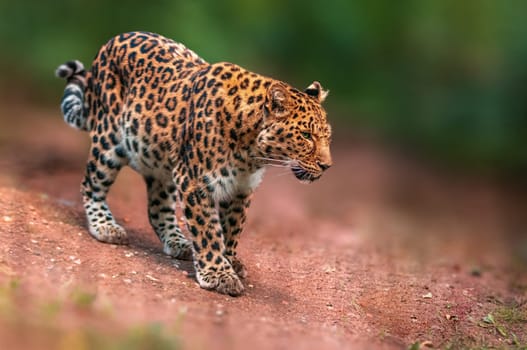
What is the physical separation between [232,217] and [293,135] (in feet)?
3.30

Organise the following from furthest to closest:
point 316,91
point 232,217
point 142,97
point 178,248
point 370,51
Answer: point 370,51, point 178,248, point 142,97, point 232,217, point 316,91

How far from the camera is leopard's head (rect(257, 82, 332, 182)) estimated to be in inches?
238

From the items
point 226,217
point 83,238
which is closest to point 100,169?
point 83,238

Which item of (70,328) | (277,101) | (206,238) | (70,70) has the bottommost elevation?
(70,328)

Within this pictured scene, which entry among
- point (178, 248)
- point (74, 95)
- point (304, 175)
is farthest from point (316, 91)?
point (74, 95)

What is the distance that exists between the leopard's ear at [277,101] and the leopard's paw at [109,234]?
1832mm

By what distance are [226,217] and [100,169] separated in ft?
3.94

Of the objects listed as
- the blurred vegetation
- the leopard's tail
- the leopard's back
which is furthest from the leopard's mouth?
the blurred vegetation

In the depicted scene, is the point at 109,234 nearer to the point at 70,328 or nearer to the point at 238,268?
the point at 238,268

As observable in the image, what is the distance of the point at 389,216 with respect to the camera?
11.8 metres

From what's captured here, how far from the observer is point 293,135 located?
19.8ft

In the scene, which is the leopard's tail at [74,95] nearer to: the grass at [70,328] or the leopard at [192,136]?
the leopard at [192,136]

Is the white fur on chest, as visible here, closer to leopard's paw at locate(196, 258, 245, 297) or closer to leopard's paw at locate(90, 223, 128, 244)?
leopard's paw at locate(196, 258, 245, 297)

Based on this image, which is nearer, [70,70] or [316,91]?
[316,91]
